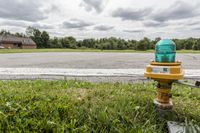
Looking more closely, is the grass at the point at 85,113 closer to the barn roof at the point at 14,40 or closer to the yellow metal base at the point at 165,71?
the yellow metal base at the point at 165,71

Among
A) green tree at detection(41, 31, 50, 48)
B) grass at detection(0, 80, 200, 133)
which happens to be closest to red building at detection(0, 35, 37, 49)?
green tree at detection(41, 31, 50, 48)

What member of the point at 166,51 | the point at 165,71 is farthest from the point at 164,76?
the point at 166,51

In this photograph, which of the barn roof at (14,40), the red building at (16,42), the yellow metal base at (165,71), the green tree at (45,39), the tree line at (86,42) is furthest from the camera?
the green tree at (45,39)

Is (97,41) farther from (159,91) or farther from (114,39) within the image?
(159,91)

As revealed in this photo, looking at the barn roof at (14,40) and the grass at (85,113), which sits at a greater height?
the barn roof at (14,40)

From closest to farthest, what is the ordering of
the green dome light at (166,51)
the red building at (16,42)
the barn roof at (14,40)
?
the green dome light at (166,51) → the red building at (16,42) → the barn roof at (14,40)

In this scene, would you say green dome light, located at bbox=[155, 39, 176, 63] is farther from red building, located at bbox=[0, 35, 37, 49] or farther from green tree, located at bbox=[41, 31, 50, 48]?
green tree, located at bbox=[41, 31, 50, 48]

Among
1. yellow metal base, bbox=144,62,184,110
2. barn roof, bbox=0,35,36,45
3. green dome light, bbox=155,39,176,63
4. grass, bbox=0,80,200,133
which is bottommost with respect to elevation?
grass, bbox=0,80,200,133

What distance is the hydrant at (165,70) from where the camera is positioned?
224 cm

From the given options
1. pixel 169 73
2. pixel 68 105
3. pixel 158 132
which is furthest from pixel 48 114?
pixel 169 73

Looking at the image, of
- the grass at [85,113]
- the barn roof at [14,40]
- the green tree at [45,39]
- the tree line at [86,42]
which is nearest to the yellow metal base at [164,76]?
the grass at [85,113]

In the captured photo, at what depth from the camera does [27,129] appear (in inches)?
89.0

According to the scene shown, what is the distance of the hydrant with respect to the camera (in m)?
2.24

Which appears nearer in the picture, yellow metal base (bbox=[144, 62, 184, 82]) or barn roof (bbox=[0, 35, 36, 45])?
yellow metal base (bbox=[144, 62, 184, 82])
